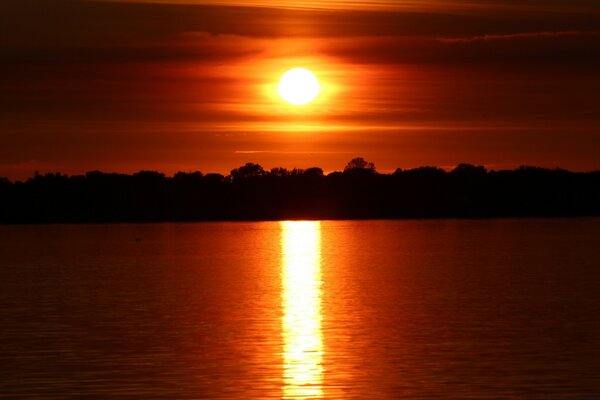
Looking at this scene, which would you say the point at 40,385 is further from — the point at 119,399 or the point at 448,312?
the point at 448,312

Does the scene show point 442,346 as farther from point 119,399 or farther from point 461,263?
point 461,263

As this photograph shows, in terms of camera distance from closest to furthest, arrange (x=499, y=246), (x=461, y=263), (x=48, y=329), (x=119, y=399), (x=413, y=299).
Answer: (x=119, y=399)
(x=48, y=329)
(x=413, y=299)
(x=461, y=263)
(x=499, y=246)

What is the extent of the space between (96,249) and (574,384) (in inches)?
3719

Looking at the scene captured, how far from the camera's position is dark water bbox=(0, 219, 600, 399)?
1157 inches

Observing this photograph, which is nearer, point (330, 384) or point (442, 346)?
point (330, 384)

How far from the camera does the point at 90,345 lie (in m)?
36.9

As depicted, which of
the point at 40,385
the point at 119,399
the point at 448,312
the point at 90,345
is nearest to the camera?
the point at 119,399

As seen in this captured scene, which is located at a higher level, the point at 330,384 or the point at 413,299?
the point at 413,299

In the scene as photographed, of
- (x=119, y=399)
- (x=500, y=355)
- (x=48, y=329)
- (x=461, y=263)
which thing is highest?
(x=461, y=263)

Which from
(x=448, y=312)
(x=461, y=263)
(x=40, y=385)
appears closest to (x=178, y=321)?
(x=448, y=312)

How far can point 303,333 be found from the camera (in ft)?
131

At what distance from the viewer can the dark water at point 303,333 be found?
96.4ft

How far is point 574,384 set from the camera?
94.8 ft

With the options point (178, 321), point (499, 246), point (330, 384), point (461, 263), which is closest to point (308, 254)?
point (499, 246)
